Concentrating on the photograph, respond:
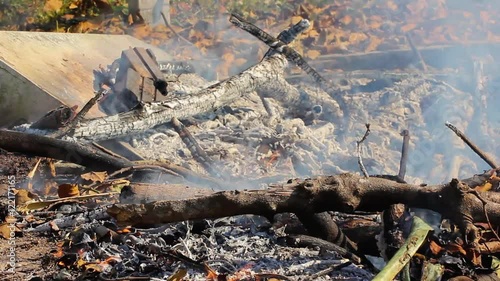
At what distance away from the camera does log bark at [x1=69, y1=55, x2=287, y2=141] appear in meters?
4.94

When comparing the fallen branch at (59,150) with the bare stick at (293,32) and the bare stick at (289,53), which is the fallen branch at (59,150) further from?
the bare stick at (293,32)

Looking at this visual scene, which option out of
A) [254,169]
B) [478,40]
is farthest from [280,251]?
[478,40]

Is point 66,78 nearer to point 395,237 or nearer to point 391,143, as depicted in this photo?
point 391,143

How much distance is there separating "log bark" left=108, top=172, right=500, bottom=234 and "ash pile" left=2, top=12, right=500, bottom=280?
0.01 metres

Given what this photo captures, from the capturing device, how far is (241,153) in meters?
5.35

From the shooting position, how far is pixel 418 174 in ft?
18.1

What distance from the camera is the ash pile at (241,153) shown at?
2.86m

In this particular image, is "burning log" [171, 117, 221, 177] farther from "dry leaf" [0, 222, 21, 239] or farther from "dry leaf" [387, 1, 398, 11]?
"dry leaf" [387, 1, 398, 11]

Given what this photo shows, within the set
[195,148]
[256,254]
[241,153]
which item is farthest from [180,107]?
[256,254]

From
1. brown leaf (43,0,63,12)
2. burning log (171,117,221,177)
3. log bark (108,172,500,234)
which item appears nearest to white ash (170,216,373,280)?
log bark (108,172,500,234)

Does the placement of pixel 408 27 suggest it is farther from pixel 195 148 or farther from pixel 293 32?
pixel 195 148

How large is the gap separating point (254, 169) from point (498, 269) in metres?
2.68

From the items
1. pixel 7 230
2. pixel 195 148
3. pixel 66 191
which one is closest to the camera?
pixel 7 230

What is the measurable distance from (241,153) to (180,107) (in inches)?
25.2
